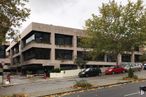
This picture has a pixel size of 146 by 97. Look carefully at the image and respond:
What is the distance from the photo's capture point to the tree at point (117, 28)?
4266 cm

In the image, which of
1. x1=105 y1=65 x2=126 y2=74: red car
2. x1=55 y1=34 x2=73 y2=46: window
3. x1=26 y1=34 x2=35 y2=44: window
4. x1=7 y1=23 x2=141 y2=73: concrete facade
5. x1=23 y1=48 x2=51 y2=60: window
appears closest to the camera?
x1=105 y1=65 x2=126 y2=74: red car

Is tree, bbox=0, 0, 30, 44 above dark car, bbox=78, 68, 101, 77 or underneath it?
above

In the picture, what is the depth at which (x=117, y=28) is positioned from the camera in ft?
145

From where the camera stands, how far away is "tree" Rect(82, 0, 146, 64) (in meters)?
42.7

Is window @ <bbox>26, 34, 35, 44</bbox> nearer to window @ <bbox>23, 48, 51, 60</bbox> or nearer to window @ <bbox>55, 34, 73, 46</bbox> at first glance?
window @ <bbox>23, 48, 51, 60</bbox>

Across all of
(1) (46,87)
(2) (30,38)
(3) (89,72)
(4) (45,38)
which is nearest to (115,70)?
(3) (89,72)

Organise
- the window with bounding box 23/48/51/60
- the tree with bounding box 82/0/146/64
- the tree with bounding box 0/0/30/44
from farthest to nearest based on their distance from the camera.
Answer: the window with bounding box 23/48/51/60 < the tree with bounding box 82/0/146/64 < the tree with bounding box 0/0/30/44

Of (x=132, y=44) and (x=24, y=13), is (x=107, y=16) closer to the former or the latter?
(x=132, y=44)

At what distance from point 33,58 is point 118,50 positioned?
31956 millimetres

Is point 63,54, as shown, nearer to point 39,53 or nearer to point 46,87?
point 39,53

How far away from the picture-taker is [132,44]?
42375 millimetres

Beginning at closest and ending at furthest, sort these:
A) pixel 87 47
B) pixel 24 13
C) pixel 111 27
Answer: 1. pixel 24 13
2. pixel 111 27
3. pixel 87 47

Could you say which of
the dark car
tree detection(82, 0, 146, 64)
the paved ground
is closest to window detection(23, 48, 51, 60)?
the dark car

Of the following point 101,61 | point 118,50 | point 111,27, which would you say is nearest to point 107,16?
point 111,27
